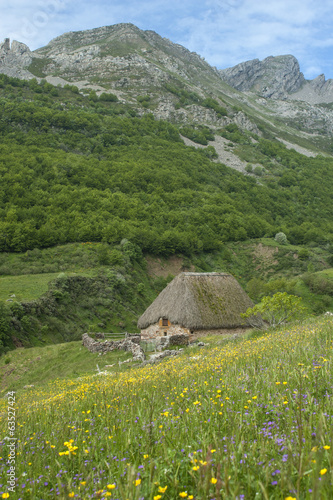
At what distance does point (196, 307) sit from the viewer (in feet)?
87.2

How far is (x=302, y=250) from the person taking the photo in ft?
233

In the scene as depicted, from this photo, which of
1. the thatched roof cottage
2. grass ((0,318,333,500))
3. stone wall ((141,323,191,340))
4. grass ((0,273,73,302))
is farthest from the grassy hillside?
grass ((0,318,333,500))

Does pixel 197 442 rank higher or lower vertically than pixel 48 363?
higher

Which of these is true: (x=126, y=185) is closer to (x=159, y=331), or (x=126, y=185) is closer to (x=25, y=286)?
(x=25, y=286)

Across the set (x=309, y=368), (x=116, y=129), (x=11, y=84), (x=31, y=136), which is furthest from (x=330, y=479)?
(x=11, y=84)

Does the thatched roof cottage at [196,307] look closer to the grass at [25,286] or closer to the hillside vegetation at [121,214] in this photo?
the hillside vegetation at [121,214]

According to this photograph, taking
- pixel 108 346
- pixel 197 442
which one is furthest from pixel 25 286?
pixel 197 442

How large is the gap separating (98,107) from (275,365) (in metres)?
133

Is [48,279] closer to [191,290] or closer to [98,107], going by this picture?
[191,290]

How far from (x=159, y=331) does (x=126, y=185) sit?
58401 millimetres

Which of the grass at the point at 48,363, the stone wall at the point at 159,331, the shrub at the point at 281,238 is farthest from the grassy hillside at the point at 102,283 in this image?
the stone wall at the point at 159,331

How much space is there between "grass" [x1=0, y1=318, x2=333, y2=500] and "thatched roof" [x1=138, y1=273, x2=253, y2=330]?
20.4 metres

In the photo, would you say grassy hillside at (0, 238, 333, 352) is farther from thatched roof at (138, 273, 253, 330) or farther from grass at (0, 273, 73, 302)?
thatched roof at (138, 273, 253, 330)

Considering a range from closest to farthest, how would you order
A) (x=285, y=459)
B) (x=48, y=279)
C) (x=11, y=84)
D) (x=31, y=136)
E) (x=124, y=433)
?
(x=285, y=459) → (x=124, y=433) → (x=48, y=279) → (x=31, y=136) → (x=11, y=84)
